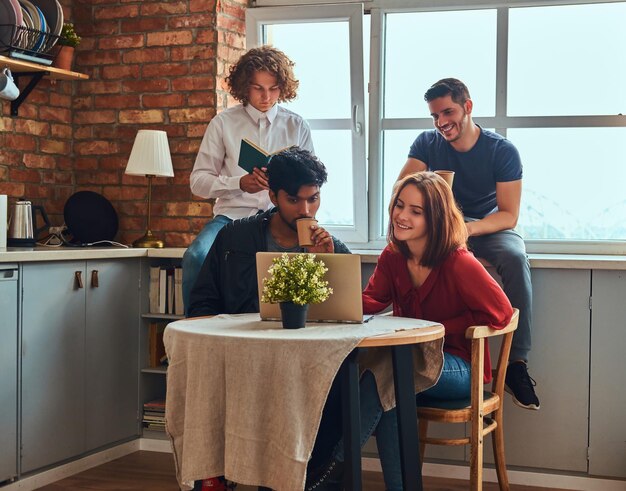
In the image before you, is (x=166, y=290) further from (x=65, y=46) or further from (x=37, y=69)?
(x=65, y=46)

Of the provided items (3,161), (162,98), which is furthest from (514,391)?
(3,161)

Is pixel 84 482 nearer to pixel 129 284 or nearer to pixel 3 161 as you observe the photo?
pixel 129 284

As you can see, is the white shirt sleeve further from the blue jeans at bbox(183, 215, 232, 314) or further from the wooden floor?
the wooden floor

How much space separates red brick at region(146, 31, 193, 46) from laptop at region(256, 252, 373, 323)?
7.18 ft

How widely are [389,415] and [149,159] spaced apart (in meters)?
2.09

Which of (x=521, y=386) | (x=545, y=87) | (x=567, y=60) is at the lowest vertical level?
(x=521, y=386)

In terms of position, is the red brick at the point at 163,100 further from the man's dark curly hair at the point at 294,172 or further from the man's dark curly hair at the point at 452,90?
the man's dark curly hair at the point at 294,172

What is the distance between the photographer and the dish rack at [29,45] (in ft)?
13.5

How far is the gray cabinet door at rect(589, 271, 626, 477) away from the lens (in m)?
3.82

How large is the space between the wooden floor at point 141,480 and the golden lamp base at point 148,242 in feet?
3.34

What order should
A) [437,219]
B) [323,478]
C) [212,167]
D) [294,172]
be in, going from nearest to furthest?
[323,478], [437,219], [294,172], [212,167]

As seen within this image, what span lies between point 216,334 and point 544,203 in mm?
2345

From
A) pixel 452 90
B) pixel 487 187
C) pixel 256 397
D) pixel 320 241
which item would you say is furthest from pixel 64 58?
pixel 256 397

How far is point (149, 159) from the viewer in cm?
452
